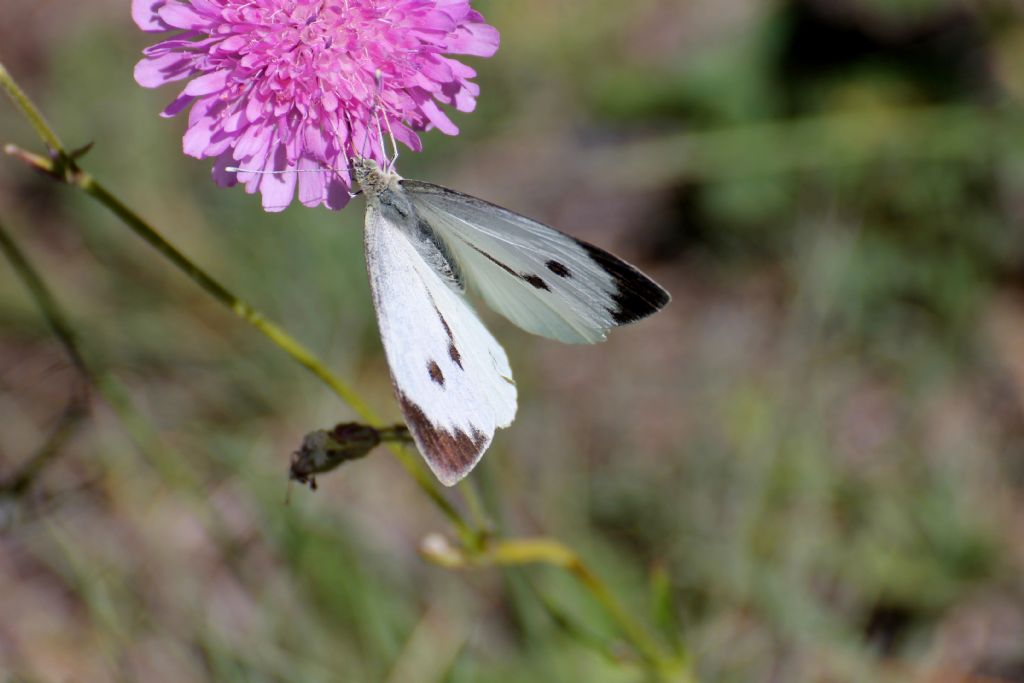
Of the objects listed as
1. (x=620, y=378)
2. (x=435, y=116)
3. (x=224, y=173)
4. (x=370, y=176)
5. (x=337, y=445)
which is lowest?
(x=337, y=445)

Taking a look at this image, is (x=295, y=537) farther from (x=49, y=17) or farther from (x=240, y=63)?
(x=49, y=17)

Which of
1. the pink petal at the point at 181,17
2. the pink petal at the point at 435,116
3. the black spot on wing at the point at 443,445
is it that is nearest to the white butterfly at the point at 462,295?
the black spot on wing at the point at 443,445

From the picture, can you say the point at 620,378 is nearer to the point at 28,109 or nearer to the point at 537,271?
the point at 537,271

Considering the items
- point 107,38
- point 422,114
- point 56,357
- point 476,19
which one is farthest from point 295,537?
point 107,38

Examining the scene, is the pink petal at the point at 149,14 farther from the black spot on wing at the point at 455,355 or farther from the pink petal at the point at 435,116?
the black spot on wing at the point at 455,355

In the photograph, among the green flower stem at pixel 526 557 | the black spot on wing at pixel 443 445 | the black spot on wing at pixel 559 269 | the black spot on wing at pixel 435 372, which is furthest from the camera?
the green flower stem at pixel 526 557

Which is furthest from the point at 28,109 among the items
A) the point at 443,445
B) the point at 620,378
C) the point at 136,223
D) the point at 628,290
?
the point at 620,378
